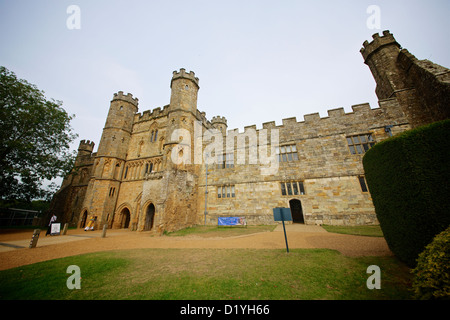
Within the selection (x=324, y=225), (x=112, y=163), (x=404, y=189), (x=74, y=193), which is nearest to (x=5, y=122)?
(x=112, y=163)

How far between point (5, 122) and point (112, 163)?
28.7 feet

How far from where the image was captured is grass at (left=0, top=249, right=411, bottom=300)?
301 centimetres

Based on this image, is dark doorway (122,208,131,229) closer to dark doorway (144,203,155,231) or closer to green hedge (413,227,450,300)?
dark doorway (144,203,155,231)

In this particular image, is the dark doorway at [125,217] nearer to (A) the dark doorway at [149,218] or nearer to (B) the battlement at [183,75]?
(A) the dark doorway at [149,218]

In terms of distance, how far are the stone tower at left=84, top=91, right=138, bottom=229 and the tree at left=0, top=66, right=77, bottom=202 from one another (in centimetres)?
312

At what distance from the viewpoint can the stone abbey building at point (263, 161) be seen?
38.0ft

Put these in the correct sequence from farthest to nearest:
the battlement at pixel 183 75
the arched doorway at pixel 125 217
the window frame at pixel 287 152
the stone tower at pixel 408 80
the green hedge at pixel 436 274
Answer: the arched doorway at pixel 125 217 < the battlement at pixel 183 75 < the window frame at pixel 287 152 < the stone tower at pixel 408 80 < the green hedge at pixel 436 274

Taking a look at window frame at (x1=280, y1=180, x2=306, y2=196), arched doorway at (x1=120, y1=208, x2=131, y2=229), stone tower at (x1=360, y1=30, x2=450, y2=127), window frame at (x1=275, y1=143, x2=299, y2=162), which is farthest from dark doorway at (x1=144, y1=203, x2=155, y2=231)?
stone tower at (x1=360, y1=30, x2=450, y2=127)

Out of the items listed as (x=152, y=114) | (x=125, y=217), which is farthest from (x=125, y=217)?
(x=152, y=114)

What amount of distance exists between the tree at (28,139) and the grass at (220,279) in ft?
54.1

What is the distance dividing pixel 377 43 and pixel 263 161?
1363 cm

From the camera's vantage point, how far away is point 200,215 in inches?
623

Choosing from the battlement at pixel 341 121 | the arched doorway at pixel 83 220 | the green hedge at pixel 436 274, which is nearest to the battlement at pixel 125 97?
the arched doorway at pixel 83 220

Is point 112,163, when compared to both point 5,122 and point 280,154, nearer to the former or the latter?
point 5,122
